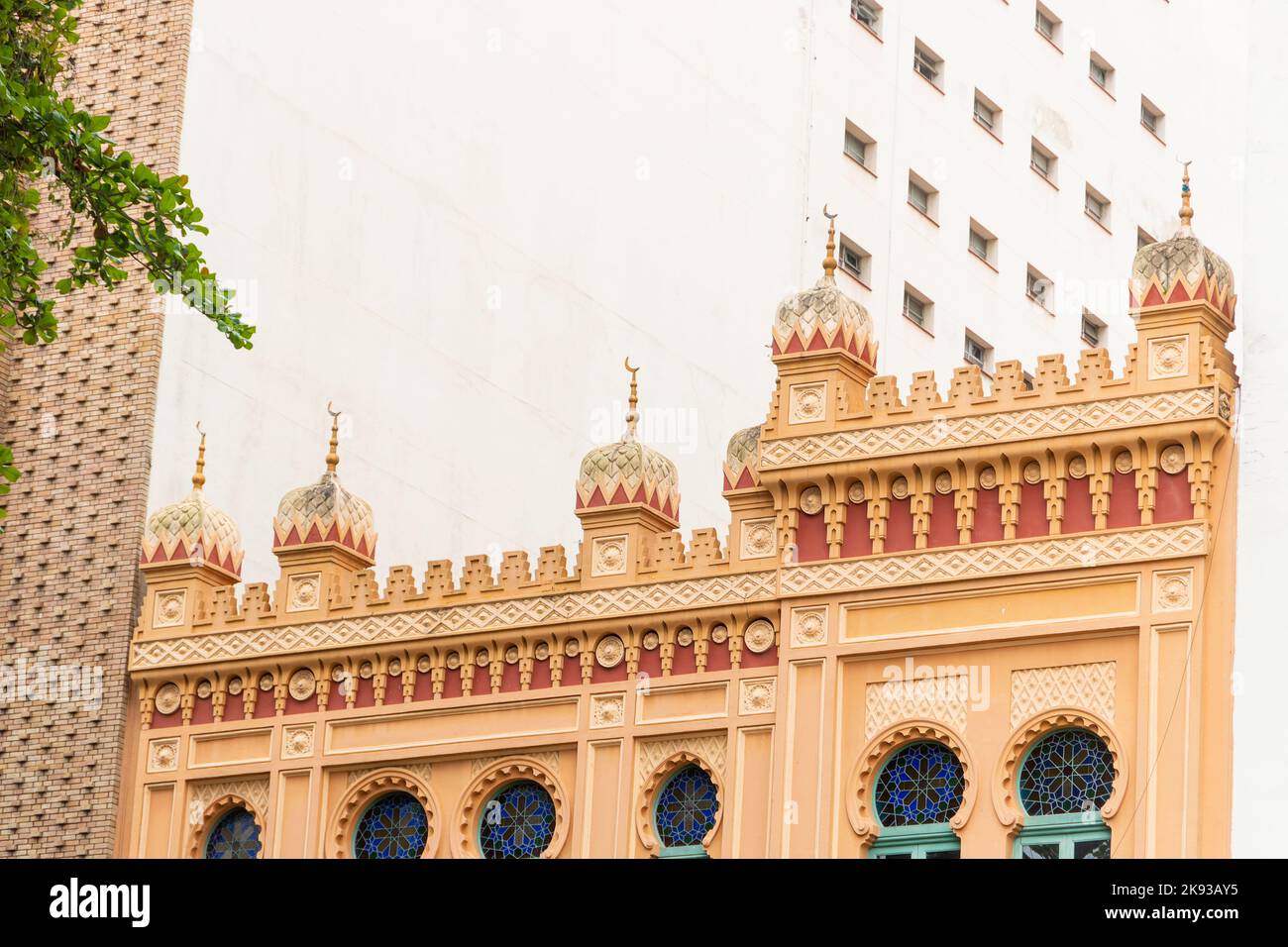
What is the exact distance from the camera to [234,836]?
88.4 feet

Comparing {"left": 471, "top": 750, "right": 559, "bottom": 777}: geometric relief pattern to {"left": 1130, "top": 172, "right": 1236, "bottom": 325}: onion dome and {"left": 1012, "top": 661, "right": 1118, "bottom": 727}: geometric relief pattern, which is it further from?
{"left": 1130, "top": 172, "right": 1236, "bottom": 325}: onion dome

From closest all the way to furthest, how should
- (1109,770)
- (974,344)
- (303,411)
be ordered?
(1109,770), (303,411), (974,344)

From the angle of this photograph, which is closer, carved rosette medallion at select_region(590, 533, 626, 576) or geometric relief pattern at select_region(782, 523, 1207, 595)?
geometric relief pattern at select_region(782, 523, 1207, 595)

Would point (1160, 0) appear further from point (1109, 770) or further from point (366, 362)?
point (1109, 770)

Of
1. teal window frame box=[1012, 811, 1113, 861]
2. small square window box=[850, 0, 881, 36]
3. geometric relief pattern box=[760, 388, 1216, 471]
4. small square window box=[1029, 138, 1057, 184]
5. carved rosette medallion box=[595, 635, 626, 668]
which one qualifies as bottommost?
teal window frame box=[1012, 811, 1113, 861]

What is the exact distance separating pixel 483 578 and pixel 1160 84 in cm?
2140

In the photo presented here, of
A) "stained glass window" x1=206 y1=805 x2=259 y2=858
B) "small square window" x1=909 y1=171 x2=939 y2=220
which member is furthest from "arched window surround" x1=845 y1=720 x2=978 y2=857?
"small square window" x1=909 y1=171 x2=939 y2=220

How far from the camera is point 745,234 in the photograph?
121 ft

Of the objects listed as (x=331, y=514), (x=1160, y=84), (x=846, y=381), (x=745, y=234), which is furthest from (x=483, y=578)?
(x=1160, y=84)

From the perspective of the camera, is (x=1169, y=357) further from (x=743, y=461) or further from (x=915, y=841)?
(x=915, y=841)

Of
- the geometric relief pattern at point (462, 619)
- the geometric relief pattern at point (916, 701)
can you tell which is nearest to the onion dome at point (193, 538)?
the geometric relief pattern at point (462, 619)

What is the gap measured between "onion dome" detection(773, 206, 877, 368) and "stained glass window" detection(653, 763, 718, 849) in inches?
138

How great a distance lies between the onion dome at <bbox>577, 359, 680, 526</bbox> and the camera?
26.1 meters

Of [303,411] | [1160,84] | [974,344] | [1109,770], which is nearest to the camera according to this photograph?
[1109,770]
